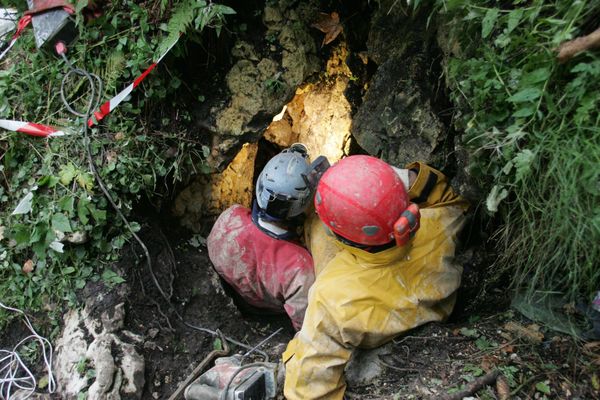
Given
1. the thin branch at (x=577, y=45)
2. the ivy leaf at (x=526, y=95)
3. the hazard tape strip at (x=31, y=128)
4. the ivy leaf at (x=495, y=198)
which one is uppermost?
the thin branch at (x=577, y=45)

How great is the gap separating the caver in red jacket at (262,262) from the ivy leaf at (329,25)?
178 centimetres

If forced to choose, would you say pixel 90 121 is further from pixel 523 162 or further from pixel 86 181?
pixel 523 162

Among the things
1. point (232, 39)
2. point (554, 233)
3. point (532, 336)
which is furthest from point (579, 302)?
point (232, 39)

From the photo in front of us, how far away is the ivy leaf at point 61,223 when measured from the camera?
3691 millimetres

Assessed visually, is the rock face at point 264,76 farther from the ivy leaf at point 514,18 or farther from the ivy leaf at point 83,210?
the ivy leaf at point 514,18

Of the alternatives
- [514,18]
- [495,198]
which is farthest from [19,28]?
[495,198]

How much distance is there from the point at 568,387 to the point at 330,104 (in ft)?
11.4

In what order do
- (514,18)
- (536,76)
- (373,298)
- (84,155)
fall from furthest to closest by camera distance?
(84,155) → (373,298) → (514,18) → (536,76)

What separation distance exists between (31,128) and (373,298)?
299 cm

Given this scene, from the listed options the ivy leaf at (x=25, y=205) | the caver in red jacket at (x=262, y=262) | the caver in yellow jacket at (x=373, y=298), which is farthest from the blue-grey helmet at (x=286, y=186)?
the ivy leaf at (x=25, y=205)

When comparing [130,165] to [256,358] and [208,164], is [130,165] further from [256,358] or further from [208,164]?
[256,358]

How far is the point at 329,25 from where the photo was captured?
4.53m

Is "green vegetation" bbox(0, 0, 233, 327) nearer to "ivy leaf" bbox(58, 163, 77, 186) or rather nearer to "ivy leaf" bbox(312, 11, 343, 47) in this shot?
"ivy leaf" bbox(58, 163, 77, 186)

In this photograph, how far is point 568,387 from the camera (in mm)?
2514
